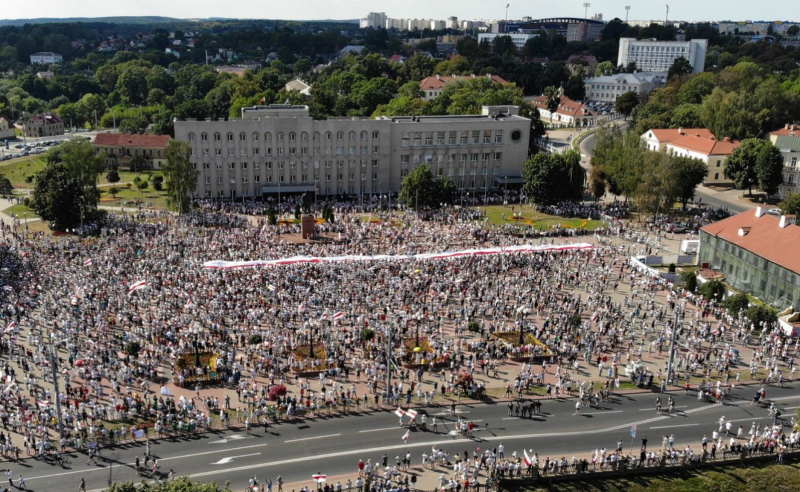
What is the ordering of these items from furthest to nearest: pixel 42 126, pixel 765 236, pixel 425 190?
pixel 42 126, pixel 425 190, pixel 765 236

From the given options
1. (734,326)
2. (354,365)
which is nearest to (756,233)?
(734,326)

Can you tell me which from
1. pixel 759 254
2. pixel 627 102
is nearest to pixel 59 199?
pixel 759 254

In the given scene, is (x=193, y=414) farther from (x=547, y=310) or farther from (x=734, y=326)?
A: (x=734, y=326)

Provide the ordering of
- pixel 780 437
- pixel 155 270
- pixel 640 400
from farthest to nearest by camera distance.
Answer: pixel 155 270 < pixel 640 400 < pixel 780 437

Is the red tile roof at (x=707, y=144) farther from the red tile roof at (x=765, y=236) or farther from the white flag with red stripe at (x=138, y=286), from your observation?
the white flag with red stripe at (x=138, y=286)

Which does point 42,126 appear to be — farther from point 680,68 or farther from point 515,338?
point 680,68
